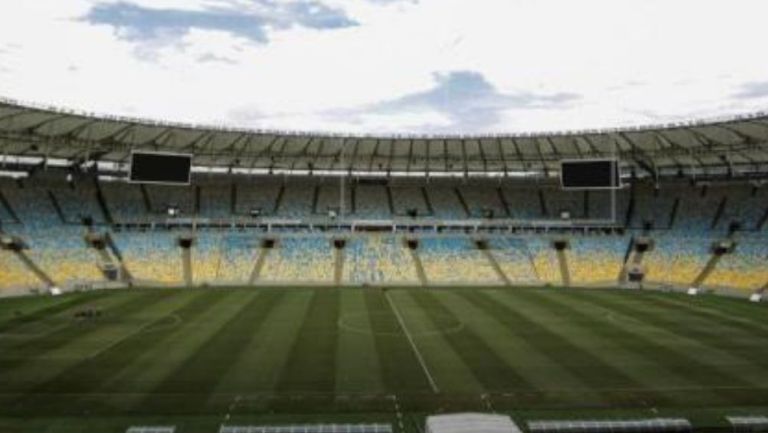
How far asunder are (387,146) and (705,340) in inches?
1580

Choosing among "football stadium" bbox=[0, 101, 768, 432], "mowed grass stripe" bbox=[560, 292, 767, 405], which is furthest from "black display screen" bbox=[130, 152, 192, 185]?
"mowed grass stripe" bbox=[560, 292, 767, 405]

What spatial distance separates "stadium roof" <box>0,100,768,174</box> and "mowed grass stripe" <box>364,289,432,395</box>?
82.2ft

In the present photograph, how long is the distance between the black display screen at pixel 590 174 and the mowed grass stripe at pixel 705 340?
15.8 metres

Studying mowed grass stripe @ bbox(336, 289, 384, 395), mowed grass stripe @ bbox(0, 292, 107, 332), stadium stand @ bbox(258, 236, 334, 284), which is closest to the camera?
mowed grass stripe @ bbox(336, 289, 384, 395)

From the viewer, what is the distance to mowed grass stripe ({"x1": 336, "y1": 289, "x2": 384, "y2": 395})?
2792cm

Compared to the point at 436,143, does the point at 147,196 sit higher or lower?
lower

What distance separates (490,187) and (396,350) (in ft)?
169

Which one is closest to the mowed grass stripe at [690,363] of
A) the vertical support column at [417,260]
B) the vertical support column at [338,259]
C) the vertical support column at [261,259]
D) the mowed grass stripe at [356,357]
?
the mowed grass stripe at [356,357]

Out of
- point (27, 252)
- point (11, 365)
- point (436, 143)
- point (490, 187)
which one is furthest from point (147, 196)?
point (11, 365)

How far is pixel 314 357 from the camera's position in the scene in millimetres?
32906

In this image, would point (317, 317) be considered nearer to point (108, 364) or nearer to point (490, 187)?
point (108, 364)

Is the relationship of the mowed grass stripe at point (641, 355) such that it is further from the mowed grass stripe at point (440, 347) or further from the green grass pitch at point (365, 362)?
the mowed grass stripe at point (440, 347)

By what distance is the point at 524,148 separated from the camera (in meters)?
72.1

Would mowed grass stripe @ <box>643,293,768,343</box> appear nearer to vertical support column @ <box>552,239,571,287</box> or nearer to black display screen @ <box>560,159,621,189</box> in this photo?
vertical support column @ <box>552,239,571,287</box>
